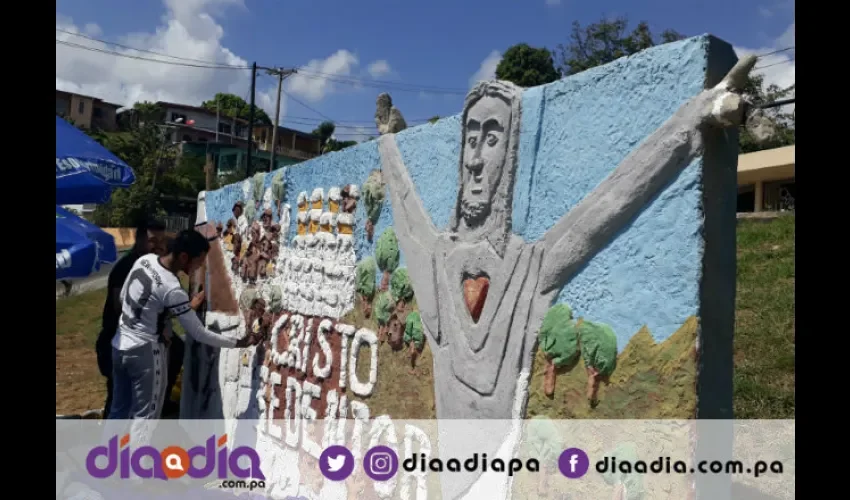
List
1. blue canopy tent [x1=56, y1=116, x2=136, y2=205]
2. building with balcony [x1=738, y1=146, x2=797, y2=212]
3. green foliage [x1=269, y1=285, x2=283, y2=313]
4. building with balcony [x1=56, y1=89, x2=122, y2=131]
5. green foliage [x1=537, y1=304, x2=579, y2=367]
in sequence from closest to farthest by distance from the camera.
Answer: green foliage [x1=537, y1=304, x2=579, y2=367], blue canopy tent [x1=56, y1=116, x2=136, y2=205], green foliage [x1=269, y1=285, x2=283, y2=313], building with balcony [x1=738, y1=146, x2=797, y2=212], building with balcony [x1=56, y1=89, x2=122, y2=131]

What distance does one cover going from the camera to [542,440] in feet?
8.14

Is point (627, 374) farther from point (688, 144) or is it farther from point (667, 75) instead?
point (667, 75)

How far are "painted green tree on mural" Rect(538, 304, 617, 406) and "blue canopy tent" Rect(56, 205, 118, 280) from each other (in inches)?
123

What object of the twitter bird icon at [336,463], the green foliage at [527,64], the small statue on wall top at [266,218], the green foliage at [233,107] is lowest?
the twitter bird icon at [336,463]

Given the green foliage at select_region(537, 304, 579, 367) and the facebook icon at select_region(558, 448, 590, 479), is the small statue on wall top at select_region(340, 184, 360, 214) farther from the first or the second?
the facebook icon at select_region(558, 448, 590, 479)

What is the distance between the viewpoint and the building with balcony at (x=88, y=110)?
4306 centimetres

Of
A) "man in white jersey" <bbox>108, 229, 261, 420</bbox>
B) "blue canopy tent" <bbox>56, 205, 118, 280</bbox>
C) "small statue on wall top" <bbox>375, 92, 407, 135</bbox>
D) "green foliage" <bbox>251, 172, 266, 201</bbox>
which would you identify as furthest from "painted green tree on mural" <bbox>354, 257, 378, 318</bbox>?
"blue canopy tent" <bbox>56, 205, 118, 280</bbox>

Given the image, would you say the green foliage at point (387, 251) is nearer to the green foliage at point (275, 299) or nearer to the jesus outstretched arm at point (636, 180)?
the jesus outstretched arm at point (636, 180)

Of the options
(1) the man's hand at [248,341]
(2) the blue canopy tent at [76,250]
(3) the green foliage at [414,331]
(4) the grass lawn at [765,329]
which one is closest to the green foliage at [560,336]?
(3) the green foliage at [414,331]

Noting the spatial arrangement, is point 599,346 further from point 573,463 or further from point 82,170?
point 82,170

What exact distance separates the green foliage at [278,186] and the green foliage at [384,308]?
1596 millimetres

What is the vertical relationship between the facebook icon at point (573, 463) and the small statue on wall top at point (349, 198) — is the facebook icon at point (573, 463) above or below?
below

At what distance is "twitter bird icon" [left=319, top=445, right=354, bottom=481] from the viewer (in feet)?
12.0

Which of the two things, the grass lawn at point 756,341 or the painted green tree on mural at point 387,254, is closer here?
the painted green tree on mural at point 387,254
